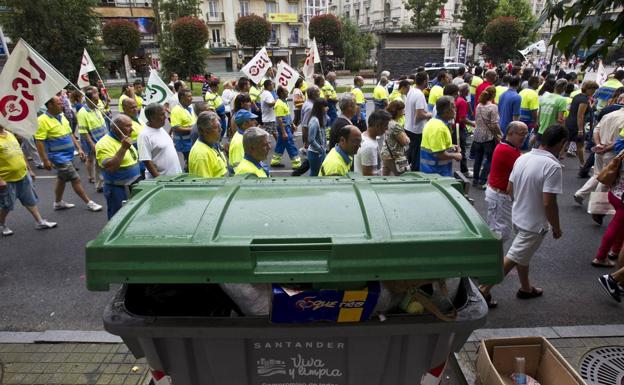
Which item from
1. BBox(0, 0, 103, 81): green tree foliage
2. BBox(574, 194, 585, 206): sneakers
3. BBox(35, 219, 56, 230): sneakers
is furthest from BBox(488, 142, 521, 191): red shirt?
BBox(0, 0, 103, 81): green tree foliage

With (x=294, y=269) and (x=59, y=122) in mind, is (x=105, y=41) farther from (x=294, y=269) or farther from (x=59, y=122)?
(x=294, y=269)

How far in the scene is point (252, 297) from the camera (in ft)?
6.86

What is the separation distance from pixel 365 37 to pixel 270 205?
48.1 meters

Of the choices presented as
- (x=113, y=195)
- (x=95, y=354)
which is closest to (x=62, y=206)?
(x=113, y=195)

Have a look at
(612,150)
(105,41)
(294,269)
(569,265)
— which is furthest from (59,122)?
(105,41)

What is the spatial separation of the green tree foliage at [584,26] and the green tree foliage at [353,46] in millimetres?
44230

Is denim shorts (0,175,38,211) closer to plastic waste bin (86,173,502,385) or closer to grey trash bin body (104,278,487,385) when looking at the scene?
plastic waste bin (86,173,502,385)

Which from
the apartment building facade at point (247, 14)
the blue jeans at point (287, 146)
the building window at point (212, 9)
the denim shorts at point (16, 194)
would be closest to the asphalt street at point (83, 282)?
the denim shorts at point (16, 194)

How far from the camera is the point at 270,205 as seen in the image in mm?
2275

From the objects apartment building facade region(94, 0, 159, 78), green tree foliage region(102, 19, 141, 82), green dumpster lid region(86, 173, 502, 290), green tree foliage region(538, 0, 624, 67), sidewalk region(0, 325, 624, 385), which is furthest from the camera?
apartment building facade region(94, 0, 159, 78)

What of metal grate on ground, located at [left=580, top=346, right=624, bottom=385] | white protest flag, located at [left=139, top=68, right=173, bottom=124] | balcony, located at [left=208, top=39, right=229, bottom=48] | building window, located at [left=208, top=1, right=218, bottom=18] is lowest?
metal grate on ground, located at [left=580, top=346, right=624, bottom=385]

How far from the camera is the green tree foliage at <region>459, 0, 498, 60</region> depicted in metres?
36.3

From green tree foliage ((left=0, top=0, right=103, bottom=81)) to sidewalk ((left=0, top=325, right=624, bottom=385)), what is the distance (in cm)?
2315

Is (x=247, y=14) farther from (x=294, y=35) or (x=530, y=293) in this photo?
(x=530, y=293)
